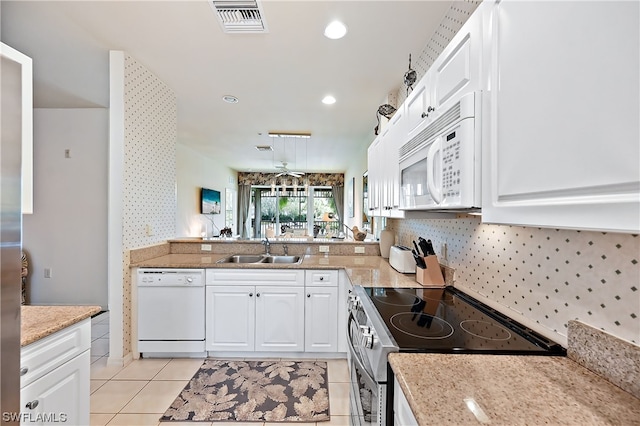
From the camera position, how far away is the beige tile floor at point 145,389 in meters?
1.84

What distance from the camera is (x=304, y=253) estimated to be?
3.18 meters

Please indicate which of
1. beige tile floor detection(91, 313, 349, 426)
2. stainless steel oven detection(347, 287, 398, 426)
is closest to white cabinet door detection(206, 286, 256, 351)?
beige tile floor detection(91, 313, 349, 426)

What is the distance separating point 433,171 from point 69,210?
449cm

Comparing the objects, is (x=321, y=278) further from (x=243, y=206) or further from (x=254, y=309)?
(x=243, y=206)

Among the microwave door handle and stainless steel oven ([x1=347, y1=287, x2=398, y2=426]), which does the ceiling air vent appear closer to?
the microwave door handle

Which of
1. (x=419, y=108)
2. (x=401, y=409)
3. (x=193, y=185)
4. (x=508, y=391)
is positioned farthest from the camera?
(x=193, y=185)

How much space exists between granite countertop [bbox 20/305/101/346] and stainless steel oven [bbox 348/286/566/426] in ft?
4.13

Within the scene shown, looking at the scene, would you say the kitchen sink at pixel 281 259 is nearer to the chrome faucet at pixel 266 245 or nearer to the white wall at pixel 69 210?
the chrome faucet at pixel 266 245

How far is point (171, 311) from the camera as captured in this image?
2555 millimetres

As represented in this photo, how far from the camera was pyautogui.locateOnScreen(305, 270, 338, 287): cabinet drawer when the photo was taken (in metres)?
2.58

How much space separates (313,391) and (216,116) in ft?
11.5

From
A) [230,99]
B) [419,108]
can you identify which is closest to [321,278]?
[419,108]

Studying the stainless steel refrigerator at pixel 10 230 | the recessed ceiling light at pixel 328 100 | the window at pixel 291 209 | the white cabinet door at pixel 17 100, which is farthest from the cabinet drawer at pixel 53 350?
the window at pixel 291 209

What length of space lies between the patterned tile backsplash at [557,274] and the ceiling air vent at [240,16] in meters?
1.84
